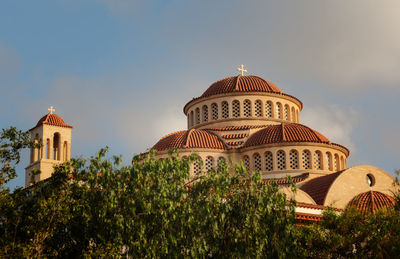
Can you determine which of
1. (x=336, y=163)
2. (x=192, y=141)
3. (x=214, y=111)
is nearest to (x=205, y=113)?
(x=214, y=111)

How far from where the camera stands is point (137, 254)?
17922mm

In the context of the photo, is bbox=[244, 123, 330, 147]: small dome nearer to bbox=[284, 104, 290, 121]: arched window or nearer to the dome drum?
the dome drum

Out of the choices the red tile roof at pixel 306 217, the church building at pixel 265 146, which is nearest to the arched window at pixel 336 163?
the church building at pixel 265 146

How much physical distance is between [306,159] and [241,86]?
27.2 ft

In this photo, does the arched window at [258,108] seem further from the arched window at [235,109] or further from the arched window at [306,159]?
the arched window at [306,159]

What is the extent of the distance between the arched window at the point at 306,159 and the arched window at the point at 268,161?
6.30 feet

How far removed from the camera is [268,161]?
122ft

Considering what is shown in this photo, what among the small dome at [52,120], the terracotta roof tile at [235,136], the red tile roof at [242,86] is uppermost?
the red tile roof at [242,86]

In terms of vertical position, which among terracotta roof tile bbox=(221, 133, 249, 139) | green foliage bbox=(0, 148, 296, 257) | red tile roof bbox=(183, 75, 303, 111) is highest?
red tile roof bbox=(183, 75, 303, 111)

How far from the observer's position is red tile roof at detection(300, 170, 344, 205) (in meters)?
31.3

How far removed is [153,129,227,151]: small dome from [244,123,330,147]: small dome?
2017 millimetres

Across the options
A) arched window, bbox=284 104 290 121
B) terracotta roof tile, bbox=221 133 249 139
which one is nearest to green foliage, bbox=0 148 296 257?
terracotta roof tile, bbox=221 133 249 139

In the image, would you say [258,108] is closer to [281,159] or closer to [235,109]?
[235,109]

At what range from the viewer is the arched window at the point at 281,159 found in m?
36.7
